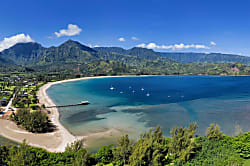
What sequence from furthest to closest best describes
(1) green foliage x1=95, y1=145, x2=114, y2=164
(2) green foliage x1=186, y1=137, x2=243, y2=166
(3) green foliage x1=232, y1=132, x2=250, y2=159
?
(3) green foliage x1=232, y1=132, x2=250, y2=159 < (1) green foliage x1=95, y1=145, x2=114, y2=164 < (2) green foliage x1=186, y1=137, x2=243, y2=166

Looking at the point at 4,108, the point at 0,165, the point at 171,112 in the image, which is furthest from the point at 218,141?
the point at 4,108

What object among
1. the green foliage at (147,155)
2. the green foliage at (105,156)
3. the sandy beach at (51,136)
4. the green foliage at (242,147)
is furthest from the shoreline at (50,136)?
the green foliage at (242,147)

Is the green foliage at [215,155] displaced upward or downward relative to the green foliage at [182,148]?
downward

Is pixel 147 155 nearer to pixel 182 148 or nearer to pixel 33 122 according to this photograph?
pixel 182 148

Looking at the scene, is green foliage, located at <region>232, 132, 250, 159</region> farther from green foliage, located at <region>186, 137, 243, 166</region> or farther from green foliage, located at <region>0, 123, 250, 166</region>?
green foliage, located at <region>186, 137, 243, 166</region>

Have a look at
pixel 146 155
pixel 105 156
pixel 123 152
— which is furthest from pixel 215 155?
pixel 105 156

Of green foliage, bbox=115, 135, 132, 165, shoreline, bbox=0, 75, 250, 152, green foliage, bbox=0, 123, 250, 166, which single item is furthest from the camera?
shoreline, bbox=0, 75, 250, 152

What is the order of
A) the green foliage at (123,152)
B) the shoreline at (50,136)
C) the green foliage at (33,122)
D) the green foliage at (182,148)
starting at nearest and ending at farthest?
the green foliage at (182,148)
the green foliage at (123,152)
the shoreline at (50,136)
the green foliage at (33,122)

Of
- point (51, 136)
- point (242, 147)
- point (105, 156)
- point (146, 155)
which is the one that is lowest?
point (51, 136)

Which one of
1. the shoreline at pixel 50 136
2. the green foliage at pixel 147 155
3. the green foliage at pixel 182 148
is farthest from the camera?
the shoreline at pixel 50 136

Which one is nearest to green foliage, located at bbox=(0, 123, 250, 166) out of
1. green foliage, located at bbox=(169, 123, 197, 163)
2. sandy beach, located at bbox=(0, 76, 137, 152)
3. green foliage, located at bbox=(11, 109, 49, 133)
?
green foliage, located at bbox=(169, 123, 197, 163)

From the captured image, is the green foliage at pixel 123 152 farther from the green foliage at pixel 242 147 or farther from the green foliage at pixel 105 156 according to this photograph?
the green foliage at pixel 242 147

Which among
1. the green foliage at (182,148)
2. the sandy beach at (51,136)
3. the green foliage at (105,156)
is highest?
the green foliage at (182,148)
